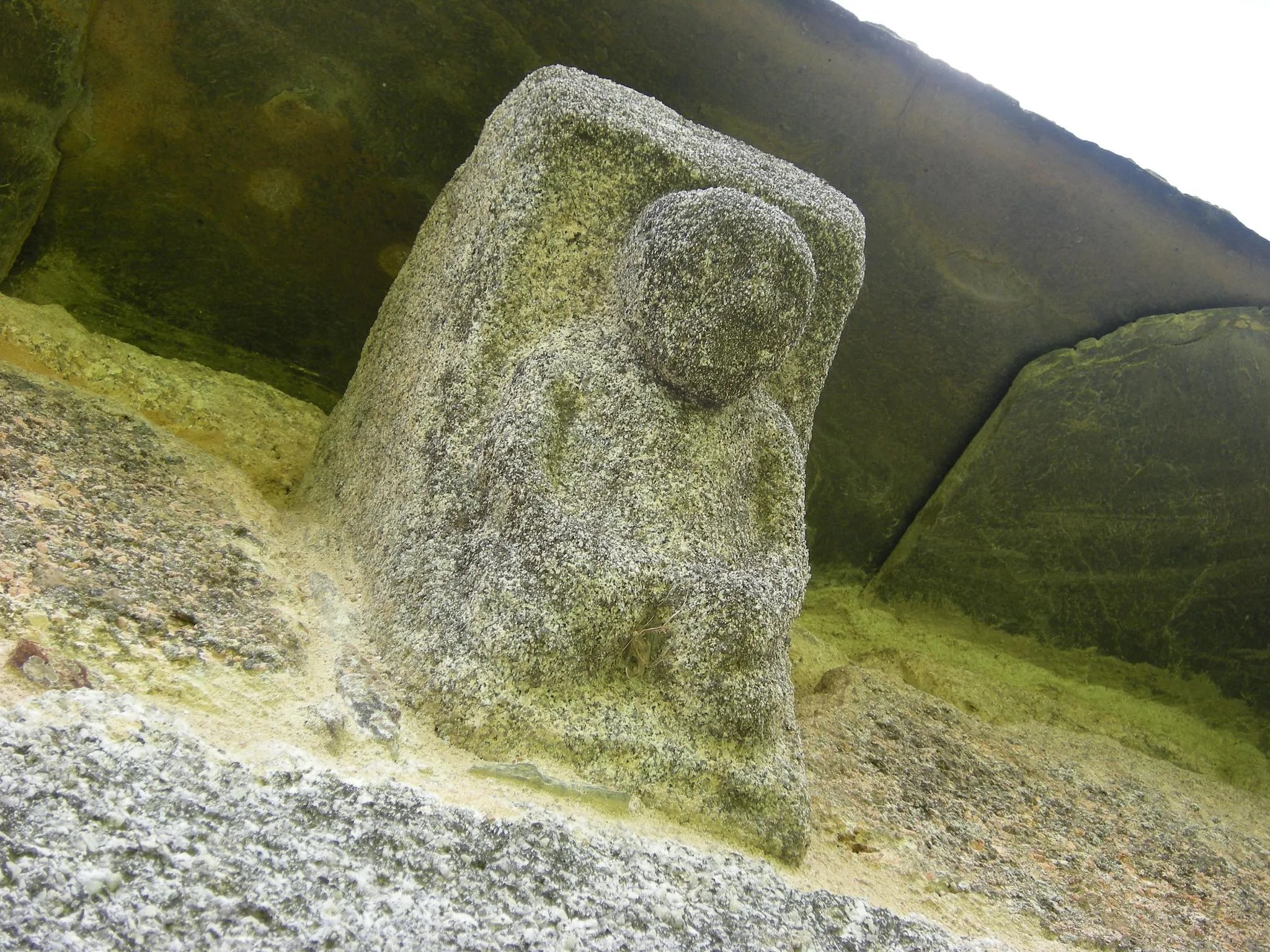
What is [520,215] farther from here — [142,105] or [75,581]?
[142,105]

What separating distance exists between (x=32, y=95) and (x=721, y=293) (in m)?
1.64

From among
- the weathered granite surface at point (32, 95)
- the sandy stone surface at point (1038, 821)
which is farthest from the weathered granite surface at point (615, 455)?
the weathered granite surface at point (32, 95)

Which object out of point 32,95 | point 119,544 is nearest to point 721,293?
point 119,544

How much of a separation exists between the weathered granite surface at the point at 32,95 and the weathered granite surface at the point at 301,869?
1.60 meters

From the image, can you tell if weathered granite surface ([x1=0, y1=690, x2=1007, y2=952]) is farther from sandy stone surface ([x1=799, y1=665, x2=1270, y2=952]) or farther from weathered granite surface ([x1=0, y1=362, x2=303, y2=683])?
sandy stone surface ([x1=799, y1=665, x2=1270, y2=952])

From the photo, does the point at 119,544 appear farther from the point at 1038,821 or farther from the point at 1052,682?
the point at 1052,682

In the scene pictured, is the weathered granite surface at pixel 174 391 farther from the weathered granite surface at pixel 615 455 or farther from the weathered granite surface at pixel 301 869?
the weathered granite surface at pixel 301 869

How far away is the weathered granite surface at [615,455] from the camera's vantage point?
64.0 inches

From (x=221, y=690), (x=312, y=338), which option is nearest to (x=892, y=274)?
(x=312, y=338)

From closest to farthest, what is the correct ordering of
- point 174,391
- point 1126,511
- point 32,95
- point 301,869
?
point 301,869 < point 32,95 < point 174,391 < point 1126,511

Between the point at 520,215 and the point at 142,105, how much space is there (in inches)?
44.7

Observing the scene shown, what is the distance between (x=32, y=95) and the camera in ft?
7.84

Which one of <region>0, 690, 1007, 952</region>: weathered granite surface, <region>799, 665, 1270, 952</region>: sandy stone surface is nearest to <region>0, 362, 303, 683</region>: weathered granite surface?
<region>0, 690, 1007, 952</region>: weathered granite surface

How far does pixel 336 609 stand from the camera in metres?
1.84
